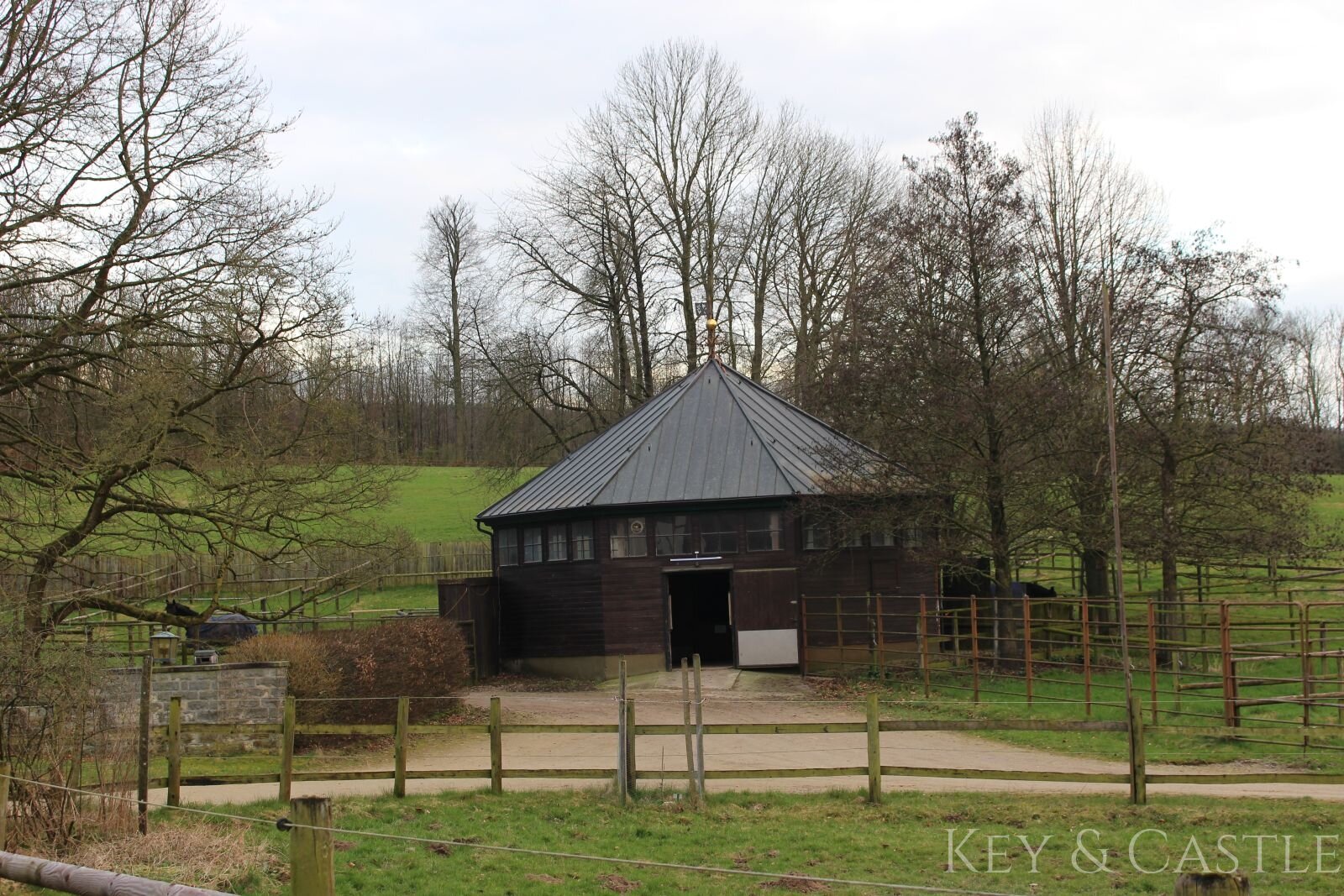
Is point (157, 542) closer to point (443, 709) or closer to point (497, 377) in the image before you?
point (443, 709)

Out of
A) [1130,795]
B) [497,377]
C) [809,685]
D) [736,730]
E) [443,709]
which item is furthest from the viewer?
[497,377]

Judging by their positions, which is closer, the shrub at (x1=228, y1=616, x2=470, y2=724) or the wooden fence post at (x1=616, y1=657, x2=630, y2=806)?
the wooden fence post at (x1=616, y1=657, x2=630, y2=806)

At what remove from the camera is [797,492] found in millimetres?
23609

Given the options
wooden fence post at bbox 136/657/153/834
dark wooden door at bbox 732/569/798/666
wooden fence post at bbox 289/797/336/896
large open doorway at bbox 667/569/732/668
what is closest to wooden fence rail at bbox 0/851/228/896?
wooden fence post at bbox 289/797/336/896

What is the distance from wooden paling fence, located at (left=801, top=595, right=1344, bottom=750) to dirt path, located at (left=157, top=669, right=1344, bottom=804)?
6.10 feet

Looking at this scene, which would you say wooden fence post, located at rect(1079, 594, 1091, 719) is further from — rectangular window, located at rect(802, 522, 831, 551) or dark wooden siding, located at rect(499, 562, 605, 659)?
dark wooden siding, located at rect(499, 562, 605, 659)

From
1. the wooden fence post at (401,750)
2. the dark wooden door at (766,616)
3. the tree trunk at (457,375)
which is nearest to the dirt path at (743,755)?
the wooden fence post at (401,750)

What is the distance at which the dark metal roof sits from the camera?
24.4 metres

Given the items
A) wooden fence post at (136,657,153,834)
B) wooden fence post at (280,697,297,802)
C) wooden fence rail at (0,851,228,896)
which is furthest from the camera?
wooden fence post at (280,697,297,802)

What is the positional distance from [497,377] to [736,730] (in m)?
27.4

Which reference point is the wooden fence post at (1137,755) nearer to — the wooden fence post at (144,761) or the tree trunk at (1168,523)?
the wooden fence post at (144,761)

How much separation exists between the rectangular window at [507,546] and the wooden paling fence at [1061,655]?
6819 millimetres

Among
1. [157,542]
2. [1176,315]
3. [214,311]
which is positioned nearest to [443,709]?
[157,542]

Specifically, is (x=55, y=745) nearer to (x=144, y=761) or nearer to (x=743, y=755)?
(x=144, y=761)
